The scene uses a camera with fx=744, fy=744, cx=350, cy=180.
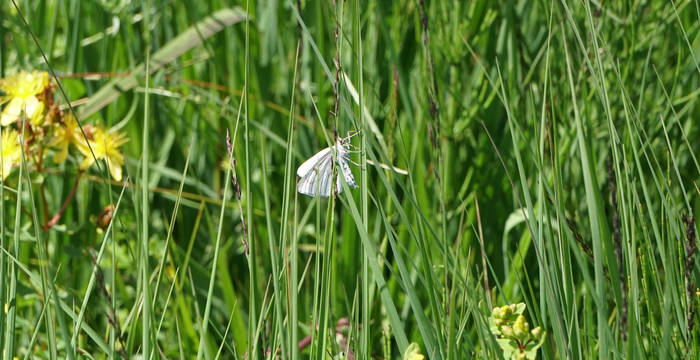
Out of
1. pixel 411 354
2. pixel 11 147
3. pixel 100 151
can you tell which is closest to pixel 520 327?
pixel 411 354

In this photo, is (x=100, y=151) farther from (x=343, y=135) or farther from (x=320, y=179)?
(x=320, y=179)

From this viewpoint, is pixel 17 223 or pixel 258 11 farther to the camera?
pixel 258 11

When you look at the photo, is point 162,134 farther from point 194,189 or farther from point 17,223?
point 17,223

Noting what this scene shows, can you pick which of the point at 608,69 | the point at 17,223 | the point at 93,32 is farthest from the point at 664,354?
the point at 93,32

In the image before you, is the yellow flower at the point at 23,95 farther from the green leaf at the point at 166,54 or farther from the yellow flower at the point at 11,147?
the green leaf at the point at 166,54

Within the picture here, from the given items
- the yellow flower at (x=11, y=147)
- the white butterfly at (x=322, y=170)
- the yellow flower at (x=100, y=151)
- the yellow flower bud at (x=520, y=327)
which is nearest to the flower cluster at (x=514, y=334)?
the yellow flower bud at (x=520, y=327)

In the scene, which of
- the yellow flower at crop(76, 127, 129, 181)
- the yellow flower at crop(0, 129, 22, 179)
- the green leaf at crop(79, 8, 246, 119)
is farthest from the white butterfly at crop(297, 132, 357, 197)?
the green leaf at crop(79, 8, 246, 119)

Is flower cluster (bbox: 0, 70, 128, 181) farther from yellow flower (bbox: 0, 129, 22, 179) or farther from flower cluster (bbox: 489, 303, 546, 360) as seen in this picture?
flower cluster (bbox: 489, 303, 546, 360)
